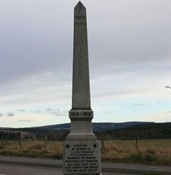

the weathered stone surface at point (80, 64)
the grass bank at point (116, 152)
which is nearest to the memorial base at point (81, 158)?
the weathered stone surface at point (80, 64)

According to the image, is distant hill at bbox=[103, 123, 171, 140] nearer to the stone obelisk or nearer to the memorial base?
the stone obelisk

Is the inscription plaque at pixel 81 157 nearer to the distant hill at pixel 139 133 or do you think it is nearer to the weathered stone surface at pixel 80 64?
the weathered stone surface at pixel 80 64

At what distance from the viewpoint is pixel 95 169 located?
30.1ft

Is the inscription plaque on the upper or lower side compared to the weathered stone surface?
lower

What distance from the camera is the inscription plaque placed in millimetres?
9148

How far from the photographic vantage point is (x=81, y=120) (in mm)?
9594

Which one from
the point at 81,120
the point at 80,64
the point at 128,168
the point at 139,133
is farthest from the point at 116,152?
the point at 139,133

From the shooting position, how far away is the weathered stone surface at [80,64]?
965 cm

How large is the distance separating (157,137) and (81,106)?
34.0 meters

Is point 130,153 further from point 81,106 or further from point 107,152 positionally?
point 81,106

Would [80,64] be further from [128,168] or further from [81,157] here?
[128,168]

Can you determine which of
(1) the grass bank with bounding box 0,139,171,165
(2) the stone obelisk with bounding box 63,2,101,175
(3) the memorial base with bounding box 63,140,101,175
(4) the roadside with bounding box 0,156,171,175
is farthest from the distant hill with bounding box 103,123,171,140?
(3) the memorial base with bounding box 63,140,101,175

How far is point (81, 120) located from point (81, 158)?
0.87m

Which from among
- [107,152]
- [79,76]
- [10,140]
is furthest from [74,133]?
[10,140]
